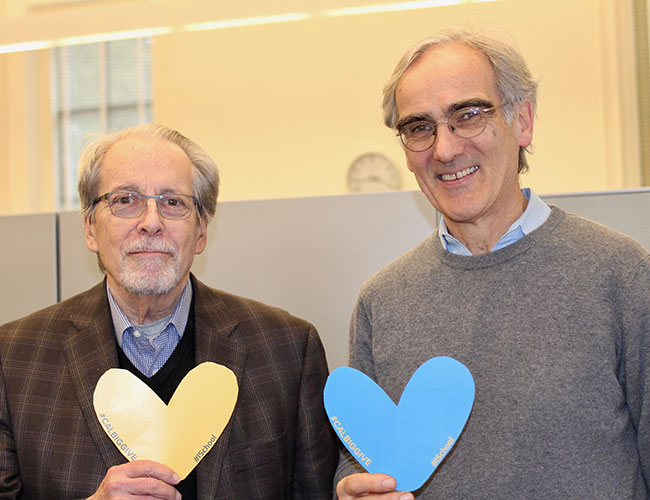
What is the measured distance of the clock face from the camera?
578cm

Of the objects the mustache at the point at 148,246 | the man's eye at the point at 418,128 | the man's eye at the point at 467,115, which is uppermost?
the man's eye at the point at 467,115

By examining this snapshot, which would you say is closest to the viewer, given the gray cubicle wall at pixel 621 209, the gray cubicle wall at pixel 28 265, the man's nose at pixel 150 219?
the man's nose at pixel 150 219

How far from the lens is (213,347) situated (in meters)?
1.68

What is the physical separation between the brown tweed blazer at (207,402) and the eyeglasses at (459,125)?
61cm

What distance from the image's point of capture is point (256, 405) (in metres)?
1.64

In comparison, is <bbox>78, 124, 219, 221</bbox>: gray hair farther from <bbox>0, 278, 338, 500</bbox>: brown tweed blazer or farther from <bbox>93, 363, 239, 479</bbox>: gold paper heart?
<bbox>93, 363, 239, 479</bbox>: gold paper heart

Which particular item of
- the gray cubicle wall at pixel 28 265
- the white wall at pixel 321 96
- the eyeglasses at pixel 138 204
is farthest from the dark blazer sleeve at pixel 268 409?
the white wall at pixel 321 96

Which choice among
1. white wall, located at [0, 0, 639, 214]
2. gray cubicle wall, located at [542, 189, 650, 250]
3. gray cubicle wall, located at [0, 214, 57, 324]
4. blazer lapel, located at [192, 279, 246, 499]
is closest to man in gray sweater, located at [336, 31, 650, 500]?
blazer lapel, located at [192, 279, 246, 499]

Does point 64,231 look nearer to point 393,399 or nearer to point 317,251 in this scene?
point 317,251

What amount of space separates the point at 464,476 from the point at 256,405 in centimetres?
54

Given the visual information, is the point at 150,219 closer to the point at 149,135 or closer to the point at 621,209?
the point at 149,135

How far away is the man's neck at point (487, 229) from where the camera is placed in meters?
1.45

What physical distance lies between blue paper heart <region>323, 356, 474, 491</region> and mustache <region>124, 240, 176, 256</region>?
56 centimetres

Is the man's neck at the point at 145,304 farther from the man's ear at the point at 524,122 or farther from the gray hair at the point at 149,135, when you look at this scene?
the man's ear at the point at 524,122
